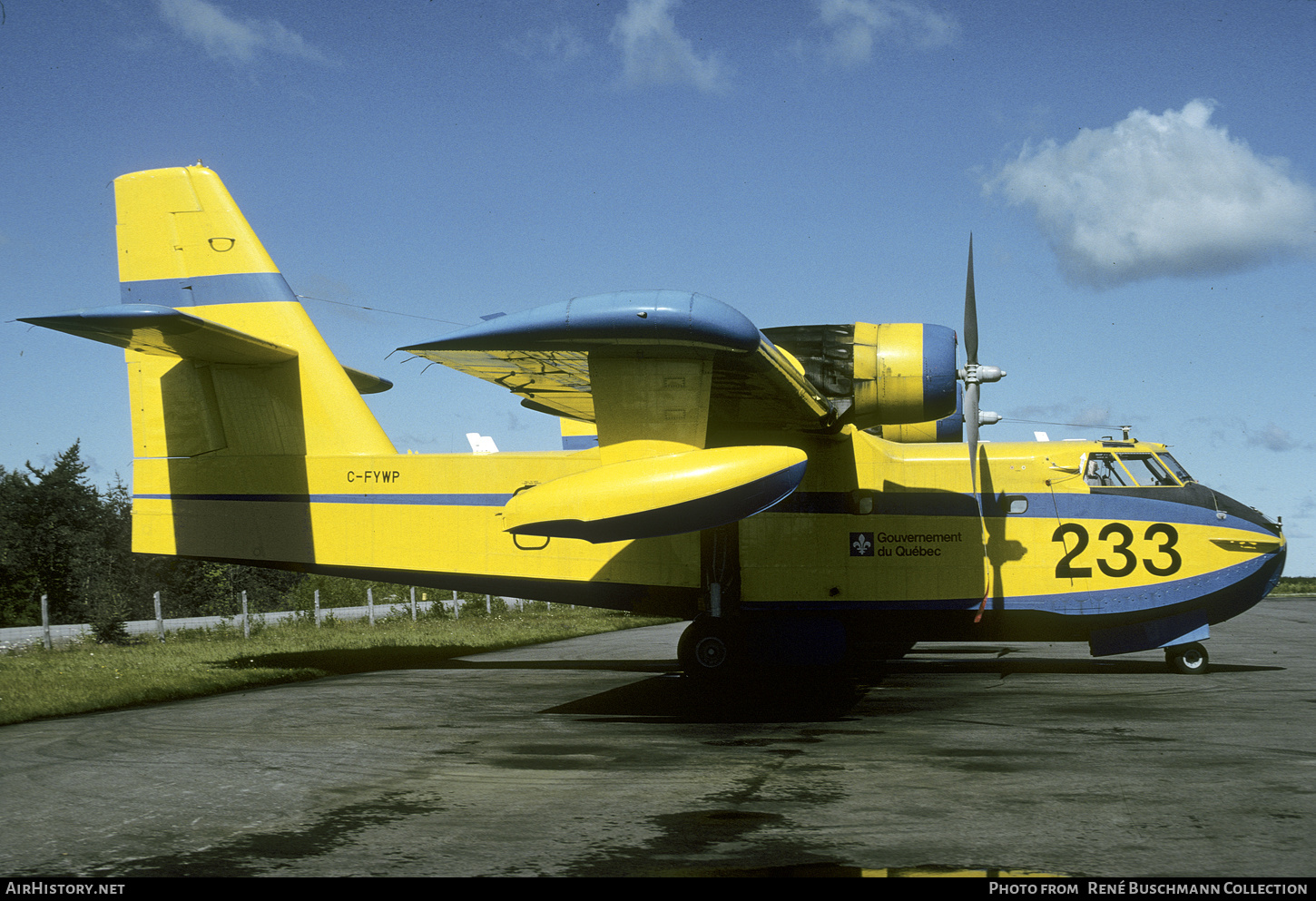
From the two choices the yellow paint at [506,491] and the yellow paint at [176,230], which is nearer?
the yellow paint at [506,491]

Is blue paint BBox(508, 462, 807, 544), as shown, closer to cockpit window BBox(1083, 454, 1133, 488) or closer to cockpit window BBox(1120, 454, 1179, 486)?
cockpit window BBox(1083, 454, 1133, 488)

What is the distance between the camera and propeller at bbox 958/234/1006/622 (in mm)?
12523

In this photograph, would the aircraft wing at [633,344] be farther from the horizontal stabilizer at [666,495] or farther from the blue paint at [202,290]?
the blue paint at [202,290]

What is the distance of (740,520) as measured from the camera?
1115cm

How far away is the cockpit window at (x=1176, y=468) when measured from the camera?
1331cm

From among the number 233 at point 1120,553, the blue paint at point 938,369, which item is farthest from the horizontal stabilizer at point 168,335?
the number 233 at point 1120,553

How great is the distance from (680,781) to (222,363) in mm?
9852

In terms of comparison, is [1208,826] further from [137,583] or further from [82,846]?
[137,583]

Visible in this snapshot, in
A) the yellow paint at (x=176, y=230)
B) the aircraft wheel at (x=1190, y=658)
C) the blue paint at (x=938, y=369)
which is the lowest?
the aircraft wheel at (x=1190, y=658)

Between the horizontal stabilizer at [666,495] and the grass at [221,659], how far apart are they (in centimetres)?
646

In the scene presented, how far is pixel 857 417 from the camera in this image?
39.7 feet

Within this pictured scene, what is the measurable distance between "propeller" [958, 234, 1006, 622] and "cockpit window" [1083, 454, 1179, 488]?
160 cm

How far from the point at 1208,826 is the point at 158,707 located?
1115cm

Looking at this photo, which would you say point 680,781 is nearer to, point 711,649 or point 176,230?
point 711,649
